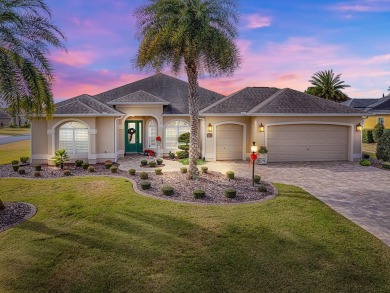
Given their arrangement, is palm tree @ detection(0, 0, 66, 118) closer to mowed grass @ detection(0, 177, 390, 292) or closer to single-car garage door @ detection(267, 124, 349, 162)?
mowed grass @ detection(0, 177, 390, 292)

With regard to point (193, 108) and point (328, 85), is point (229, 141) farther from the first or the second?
point (328, 85)

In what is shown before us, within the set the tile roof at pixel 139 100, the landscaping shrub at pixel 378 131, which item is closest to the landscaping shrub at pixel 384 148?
the landscaping shrub at pixel 378 131

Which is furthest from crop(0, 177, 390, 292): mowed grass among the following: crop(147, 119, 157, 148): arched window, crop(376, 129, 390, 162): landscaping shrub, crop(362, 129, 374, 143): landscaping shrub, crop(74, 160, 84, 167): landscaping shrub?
crop(362, 129, 374, 143): landscaping shrub

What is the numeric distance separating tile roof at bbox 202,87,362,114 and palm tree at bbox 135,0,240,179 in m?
7.00

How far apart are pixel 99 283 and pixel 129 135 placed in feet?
64.0

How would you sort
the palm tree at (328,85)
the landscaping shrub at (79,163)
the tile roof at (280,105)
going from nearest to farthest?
the landscaping shrub at (79,163), the tile roof at (280,105), the palm tree at (328,85)

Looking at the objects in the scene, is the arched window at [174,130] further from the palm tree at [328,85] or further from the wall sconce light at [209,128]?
the palm tree at [328,85]

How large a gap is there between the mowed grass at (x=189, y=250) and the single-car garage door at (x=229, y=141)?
1072cm

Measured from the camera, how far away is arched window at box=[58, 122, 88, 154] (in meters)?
19.1

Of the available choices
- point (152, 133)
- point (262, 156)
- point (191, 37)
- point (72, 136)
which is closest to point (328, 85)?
point (262, 156)

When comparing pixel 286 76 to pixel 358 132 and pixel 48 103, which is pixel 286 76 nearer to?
pixel 358 132

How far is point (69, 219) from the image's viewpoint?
29.5 ft

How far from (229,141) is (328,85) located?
40.3 metres

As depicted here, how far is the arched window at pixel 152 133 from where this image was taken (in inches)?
945
